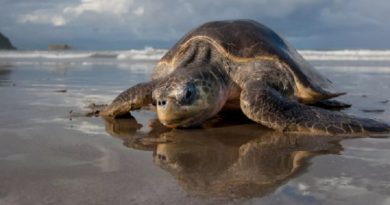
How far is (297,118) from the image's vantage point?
13.2 ft

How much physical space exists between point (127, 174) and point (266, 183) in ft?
2.56

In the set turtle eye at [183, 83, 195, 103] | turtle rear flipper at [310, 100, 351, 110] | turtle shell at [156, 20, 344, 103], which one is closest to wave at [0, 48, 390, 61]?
turtle rear flipper at [310, 100, 351, 110]

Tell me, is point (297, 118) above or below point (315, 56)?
below

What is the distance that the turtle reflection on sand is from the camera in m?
2.34

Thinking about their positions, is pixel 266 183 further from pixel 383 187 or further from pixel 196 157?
pixel 196 157

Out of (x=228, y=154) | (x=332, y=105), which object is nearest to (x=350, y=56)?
(x=332, y=105)

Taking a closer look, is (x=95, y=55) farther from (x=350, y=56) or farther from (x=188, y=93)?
(x=188, y=93)

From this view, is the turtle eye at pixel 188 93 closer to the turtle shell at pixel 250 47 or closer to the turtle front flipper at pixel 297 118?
the turtle front flipper at pixel 297 118

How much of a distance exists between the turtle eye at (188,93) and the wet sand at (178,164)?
0.30 meters

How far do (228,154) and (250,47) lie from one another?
226 centimetres

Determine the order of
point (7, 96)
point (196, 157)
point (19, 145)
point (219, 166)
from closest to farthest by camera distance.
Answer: point (219, 166), point (196, 157), point (19, 145), point (7, 96)

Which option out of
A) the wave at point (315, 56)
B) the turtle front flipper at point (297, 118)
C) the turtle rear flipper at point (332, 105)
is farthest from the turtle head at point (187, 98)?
the wave at point (315, 56)

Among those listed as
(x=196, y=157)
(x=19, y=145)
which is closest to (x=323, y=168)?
(x=196, y=157)

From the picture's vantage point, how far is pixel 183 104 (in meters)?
3.95
